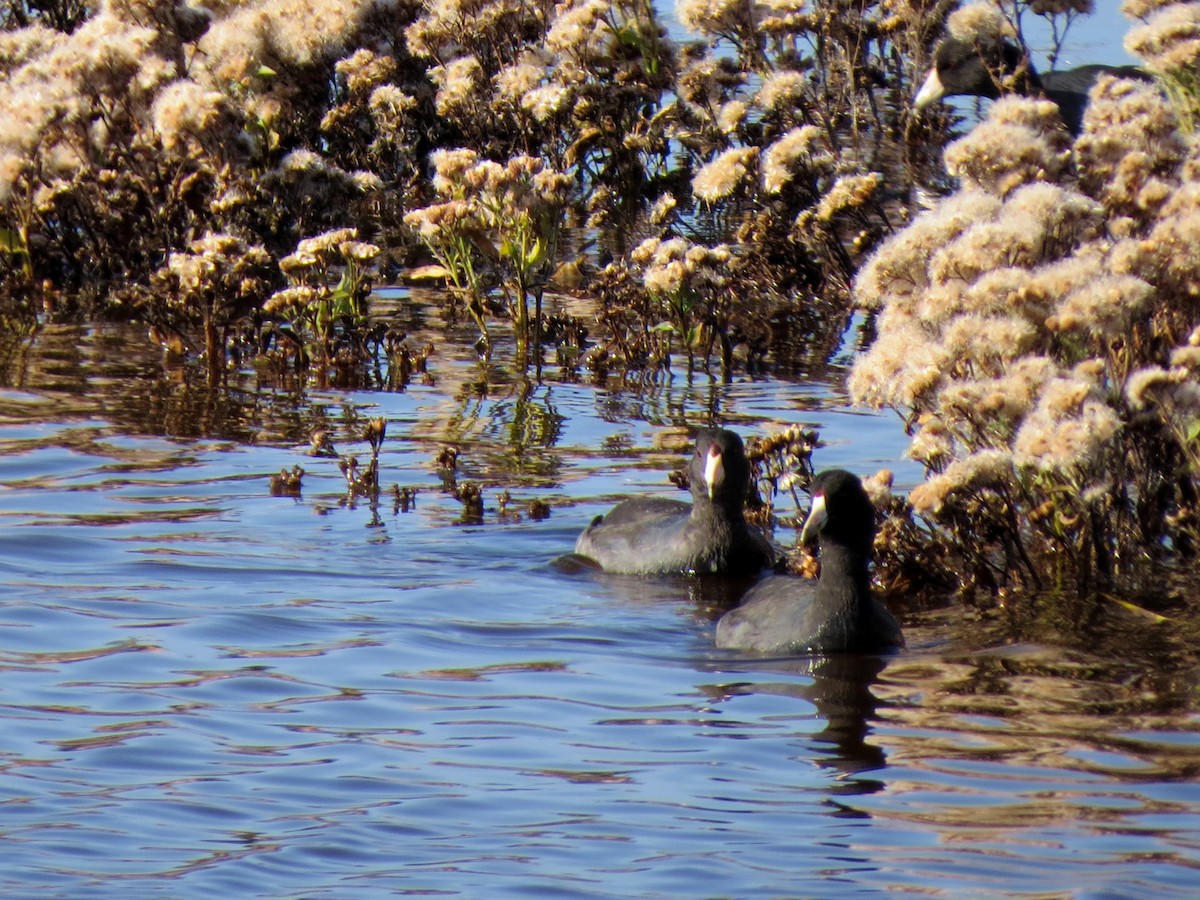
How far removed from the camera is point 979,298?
26.4ft

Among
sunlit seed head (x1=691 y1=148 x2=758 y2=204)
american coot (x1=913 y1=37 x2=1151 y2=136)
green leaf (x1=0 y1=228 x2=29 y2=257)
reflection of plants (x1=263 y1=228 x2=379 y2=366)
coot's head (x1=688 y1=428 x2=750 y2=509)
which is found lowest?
coot's head (x1=688 y1=428 x2=750 y2=509)

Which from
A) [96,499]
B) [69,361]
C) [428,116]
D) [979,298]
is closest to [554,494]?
[96,499]

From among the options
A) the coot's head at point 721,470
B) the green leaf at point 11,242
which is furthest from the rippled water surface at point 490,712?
the green leaf at point 11,242

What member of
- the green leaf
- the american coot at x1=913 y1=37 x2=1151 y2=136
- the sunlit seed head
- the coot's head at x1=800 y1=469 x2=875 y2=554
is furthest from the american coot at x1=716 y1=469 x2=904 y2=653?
the green leaf

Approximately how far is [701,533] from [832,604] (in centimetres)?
139

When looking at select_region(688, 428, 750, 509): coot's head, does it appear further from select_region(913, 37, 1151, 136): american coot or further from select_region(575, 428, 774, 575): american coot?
select_region(913, 37, 1151, 136): american coot

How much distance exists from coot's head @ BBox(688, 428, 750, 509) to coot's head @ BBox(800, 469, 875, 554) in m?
1.04

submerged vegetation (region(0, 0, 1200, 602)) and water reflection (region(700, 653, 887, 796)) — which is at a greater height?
submerged vegetation (region(0, 0, 1200, 602))

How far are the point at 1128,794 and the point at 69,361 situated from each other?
889 cm

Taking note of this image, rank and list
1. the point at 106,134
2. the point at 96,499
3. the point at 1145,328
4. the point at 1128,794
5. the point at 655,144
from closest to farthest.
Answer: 1. the point at 1128,794
2. the point at 1145,328
3. the point at 96,499
4. the point at 106,134
5. the point at 655,144

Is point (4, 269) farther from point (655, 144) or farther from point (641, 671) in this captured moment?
point (641, 671)

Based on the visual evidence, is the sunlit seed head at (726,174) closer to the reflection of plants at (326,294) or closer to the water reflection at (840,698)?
the reflection of plants at (326,294)

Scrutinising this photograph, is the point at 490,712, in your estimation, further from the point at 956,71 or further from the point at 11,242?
the point at 956,71

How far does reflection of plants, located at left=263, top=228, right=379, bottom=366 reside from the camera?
12.5 m
